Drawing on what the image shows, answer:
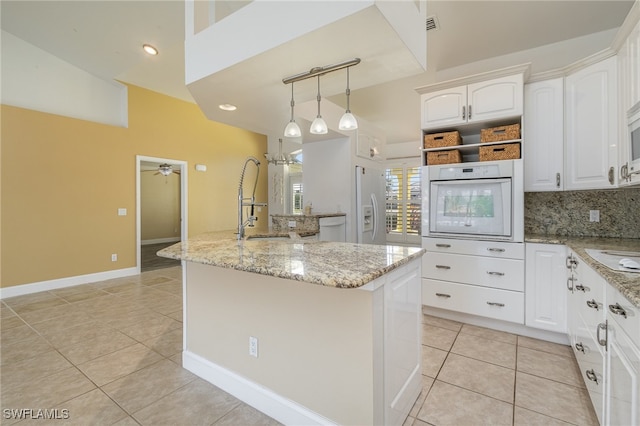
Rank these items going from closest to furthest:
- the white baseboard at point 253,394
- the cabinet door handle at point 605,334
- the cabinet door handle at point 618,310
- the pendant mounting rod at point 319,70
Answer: the cabinet door handle at point 618,310 → the cabinet door handle at point 605,334 → the white baseboard at point 253,394 → the pendant mounting rod at point 319,70

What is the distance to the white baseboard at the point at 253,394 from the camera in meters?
1.52

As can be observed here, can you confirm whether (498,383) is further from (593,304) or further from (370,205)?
(370,205)

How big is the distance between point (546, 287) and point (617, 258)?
97 cm

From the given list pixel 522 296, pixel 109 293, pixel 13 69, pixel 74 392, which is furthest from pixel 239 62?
pixel 13 69

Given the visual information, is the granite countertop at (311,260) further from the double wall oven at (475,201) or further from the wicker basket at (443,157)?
the wicker basket at (443,157)

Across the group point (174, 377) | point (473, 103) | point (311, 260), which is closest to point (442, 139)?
point (473, 103)

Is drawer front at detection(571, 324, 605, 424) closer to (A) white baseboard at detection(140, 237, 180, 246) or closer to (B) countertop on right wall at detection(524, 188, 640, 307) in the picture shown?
(B) countertop on right wall at detection(524, 188, 640, 307)

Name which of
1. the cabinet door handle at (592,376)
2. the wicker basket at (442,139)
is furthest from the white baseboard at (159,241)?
the cabinet door handle at (592,376)

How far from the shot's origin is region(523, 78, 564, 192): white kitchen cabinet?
2.57 meters

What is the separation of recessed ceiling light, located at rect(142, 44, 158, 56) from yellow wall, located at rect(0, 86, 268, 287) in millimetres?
1167

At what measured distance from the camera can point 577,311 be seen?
1950 mm

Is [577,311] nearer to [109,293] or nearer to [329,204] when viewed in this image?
[329,204]

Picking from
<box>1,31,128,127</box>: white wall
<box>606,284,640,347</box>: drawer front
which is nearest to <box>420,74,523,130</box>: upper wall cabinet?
<box>606,284,640,347</box>: drawer front

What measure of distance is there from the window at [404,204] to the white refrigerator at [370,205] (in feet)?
6.43
